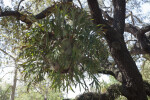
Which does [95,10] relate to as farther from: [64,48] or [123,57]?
[64,48]

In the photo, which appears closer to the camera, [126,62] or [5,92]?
[126,62]

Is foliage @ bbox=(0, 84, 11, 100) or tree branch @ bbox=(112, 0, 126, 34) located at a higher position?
tree branch @ bbox=(112, 0, 126, 34)

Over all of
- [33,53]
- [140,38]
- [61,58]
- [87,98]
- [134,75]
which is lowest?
[87,98]

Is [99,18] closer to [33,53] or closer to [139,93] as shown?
[33,53]

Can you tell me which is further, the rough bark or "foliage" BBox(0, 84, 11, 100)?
"foliage" BBox(0, 84, 11, 100)

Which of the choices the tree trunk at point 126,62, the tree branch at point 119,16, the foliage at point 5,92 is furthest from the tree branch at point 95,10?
the foliage at point 5,92

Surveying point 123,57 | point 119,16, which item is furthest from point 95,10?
point 123,57

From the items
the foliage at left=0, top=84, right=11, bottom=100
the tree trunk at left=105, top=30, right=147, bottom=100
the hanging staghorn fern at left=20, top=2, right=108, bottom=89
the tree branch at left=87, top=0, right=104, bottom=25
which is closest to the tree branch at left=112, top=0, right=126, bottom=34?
the tree trunk at left=105, top=30, right=147, bottom=100

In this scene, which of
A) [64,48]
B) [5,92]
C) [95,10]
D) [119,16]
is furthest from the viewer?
[5,92]

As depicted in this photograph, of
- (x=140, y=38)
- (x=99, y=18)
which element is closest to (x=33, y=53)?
(x=99, y=18)

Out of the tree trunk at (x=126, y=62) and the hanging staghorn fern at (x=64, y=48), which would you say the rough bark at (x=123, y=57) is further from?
the hanging staghorn fern at (x=64, y=48)

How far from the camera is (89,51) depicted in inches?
59.6

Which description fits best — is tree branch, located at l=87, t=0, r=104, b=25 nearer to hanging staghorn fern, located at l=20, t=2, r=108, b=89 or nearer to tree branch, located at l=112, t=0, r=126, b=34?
tree branch, located at l=112, t=0, r=126, b=34

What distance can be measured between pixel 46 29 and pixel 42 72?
1.65 feet
